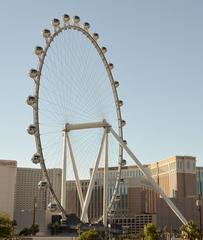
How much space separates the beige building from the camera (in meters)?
151

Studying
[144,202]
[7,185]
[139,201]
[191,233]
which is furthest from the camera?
[144,202]

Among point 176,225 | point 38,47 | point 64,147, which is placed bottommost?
point 176,225

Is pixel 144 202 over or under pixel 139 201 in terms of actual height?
under

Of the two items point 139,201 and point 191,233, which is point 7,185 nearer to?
point 139,201

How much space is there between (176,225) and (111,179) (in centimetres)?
3364

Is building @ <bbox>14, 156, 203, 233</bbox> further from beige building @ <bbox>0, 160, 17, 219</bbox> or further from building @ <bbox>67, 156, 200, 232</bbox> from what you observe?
→ beige building @ <bbox>0, 160, 17, 219</bbox>

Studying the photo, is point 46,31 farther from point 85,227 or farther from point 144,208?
point 144,208

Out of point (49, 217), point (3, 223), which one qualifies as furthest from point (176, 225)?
point (3, 223)

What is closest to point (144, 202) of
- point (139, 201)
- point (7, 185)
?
point (139, 201)

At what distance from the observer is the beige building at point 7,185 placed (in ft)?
497

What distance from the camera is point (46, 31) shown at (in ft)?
172

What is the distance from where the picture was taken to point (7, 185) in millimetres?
153000

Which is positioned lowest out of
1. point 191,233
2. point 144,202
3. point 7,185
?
point 191,233

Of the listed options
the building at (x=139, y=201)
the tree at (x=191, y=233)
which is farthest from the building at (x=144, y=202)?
the tree at (x=191, y=233)
